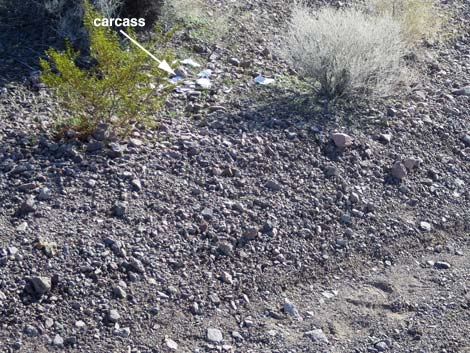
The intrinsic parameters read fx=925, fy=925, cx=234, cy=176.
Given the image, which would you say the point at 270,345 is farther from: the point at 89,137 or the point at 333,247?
the point at 89,137

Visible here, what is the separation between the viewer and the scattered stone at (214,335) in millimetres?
5473

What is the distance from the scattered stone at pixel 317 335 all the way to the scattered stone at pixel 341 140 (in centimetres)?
195

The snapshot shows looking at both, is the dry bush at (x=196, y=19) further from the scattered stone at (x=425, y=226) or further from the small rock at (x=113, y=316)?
the small rock at (x=113, y=316)

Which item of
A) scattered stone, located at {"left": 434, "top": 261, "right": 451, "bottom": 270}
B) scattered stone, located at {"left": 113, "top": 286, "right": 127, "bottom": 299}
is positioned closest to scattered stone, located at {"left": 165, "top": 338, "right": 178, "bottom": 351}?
scattered stone, located at {"left": 113, "top": 286, "right": 127, "bottom": 299}

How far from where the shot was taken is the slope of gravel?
550 centimetres

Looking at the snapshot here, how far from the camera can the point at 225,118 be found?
723 centimetres

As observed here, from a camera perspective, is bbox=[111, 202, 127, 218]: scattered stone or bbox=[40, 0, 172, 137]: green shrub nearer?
bbox=[111, 202, 127, 218]: scattered stone

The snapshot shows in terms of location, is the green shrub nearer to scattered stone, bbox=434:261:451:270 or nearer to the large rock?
the large rock

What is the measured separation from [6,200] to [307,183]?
2.21 metres

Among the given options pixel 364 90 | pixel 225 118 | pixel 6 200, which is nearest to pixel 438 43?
pixel 364 90

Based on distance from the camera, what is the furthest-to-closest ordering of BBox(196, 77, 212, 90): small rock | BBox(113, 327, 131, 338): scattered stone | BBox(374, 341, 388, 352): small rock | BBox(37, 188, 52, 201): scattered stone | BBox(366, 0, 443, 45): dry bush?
1. BBox(366, 0, 443, 45): dry bush
2. BBox(196, 77, 212, 90): small rock
3. BBox(37, 188, 52, 201): scattered stone
4. BBox(374, 341, 388, 352): small rock
5. BBox(113, 327, 131, 338): scattered stone

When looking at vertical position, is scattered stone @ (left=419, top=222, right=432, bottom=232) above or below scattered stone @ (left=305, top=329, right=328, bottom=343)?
above

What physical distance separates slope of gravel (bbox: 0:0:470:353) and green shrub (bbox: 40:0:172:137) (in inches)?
6.5

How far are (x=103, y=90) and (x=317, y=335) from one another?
7.58 feet
